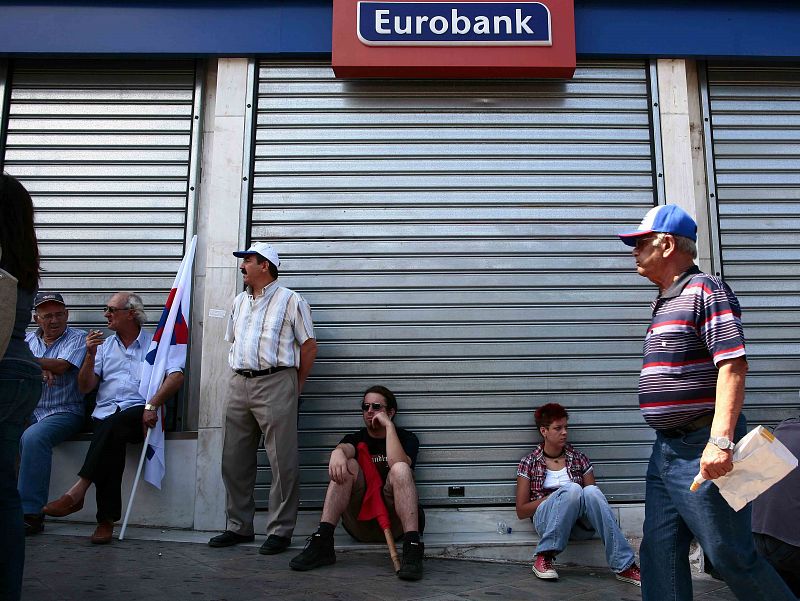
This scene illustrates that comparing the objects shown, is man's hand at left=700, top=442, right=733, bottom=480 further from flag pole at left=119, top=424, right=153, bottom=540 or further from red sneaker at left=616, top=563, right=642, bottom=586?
flag pole at left=119, top=424, right=153, bottom=540

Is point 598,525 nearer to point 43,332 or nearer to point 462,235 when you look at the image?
point 462,235

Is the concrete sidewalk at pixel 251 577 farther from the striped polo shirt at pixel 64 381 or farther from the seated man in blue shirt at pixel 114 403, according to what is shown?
the striped polo shirt at pixel 64 381

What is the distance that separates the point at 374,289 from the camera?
632cm

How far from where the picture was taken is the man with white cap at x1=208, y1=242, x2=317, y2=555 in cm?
534

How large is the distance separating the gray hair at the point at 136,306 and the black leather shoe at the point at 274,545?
2164mm

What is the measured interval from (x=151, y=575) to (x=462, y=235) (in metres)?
3.62

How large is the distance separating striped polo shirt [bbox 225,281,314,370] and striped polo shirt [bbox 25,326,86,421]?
49.7 inches

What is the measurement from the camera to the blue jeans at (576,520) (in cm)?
487

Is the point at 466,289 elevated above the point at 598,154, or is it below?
below

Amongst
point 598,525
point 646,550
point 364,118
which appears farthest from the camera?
point 364,118

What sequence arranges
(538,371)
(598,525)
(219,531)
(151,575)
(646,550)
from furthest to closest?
(538,371) → (219,531) → (598,525) → (151,575) → (646,550)

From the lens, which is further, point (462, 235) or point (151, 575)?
point (462, 235)

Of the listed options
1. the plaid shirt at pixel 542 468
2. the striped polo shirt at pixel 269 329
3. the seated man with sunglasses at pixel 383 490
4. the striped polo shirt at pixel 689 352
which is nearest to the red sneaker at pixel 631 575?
the plaid shirt at pixel 542 468

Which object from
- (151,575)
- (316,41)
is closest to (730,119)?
(316,41)
